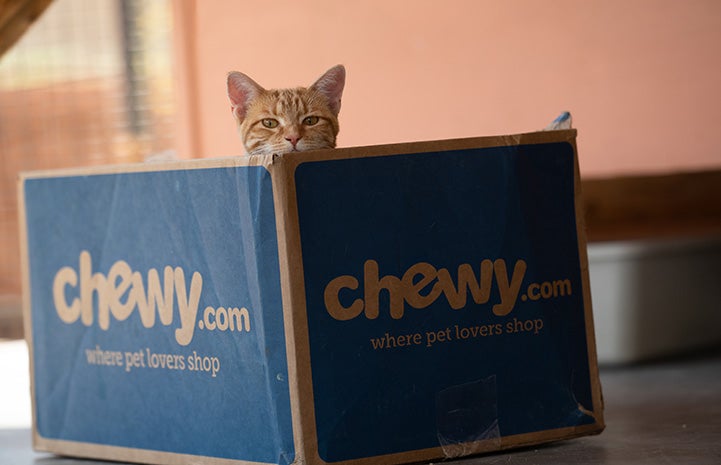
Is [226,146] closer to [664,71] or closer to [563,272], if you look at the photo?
[563,272]

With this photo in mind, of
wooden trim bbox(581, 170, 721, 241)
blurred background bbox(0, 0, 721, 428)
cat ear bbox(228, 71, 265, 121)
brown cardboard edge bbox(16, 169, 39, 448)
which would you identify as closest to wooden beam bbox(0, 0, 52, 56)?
blurred background bbox(0, 0, 721, 428)

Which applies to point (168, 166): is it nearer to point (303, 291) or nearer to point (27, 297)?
point (303, 291)

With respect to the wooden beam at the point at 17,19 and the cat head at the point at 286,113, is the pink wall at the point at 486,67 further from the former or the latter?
the wooden beam at the point at 17,19

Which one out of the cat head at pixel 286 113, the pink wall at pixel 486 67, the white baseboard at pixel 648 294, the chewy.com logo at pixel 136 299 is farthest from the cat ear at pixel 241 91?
the white baseboard at pixel 648 294

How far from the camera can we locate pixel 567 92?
2.81m

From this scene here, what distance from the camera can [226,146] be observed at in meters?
1.87

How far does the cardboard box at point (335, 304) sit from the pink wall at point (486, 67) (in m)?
0.23

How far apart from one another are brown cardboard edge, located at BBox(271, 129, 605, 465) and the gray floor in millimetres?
30

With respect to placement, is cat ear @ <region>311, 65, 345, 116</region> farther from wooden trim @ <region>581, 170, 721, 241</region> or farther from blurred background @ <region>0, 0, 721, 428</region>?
wooden trim @ <region>581, 170, 721, 241</region>

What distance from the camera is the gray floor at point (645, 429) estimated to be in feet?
5.22

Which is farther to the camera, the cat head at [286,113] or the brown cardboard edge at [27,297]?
the brown cardboard edge at [27,297]

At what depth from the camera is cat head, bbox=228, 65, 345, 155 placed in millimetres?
1581

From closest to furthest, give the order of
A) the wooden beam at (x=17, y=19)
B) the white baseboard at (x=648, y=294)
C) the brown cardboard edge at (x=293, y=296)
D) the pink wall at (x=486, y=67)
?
1. the brown cardboard edge at (x=293, y=296)
2. the pink wall at (x=486, y=67)
3. the wooden beam at (x=17, y=19)
4. the white baseboard at (x=648, y=294)

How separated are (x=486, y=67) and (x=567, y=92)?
261 millimetres
